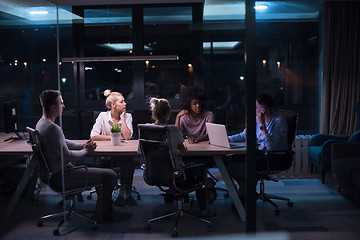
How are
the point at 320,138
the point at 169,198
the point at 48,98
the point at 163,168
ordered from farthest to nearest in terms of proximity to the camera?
the point at 320,138 → the point at 169,198 → the point at 163,168 → the point at 48,98

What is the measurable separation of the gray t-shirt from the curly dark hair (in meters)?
0.94

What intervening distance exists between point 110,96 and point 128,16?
745 mm

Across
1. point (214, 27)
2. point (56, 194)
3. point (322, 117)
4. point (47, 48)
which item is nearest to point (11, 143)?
point (56, 194)

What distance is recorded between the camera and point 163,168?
3.50 meters

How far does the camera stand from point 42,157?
3.31 meters

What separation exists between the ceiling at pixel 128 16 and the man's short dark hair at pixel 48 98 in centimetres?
52

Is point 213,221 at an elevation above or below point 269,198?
below

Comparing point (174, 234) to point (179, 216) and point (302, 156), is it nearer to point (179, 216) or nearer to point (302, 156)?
point (179, 216)

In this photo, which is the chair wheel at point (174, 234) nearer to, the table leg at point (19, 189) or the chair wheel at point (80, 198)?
the chair wheel at point (80, 198)

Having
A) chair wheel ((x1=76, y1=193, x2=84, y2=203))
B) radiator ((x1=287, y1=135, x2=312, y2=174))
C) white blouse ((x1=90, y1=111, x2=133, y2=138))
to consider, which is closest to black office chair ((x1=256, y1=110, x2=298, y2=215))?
radiator ((x1=287, y1=135, x2=312, y2=174))

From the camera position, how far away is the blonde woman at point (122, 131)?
3713mm

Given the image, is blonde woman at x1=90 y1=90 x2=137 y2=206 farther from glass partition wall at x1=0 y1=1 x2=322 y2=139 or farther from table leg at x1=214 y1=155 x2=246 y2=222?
table leg at x1=214 y1=155 x2=246 y2=222

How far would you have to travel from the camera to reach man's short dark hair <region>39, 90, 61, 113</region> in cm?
299

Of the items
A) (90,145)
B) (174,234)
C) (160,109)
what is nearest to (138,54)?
A: (160,109)
